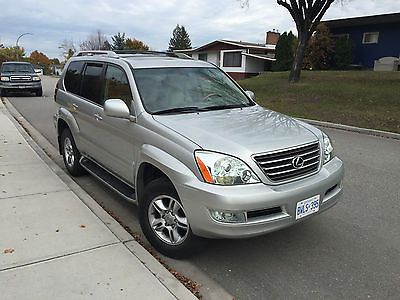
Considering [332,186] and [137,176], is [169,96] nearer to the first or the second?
[137,176]

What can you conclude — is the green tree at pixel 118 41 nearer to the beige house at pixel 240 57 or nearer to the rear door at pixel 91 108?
the beige house at pixel 240 57

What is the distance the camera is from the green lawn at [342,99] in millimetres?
11078

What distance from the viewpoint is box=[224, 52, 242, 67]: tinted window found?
40031 millimetres

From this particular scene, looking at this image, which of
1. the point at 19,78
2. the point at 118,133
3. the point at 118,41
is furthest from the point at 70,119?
the point at 118,41

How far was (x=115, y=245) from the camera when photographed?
11.2 feet

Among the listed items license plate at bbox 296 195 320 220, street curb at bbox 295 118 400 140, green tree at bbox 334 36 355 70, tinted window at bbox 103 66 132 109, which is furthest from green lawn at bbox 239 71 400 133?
green tree at bbox 334 36 355 70

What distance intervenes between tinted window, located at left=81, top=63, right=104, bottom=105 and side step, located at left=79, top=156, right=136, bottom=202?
0.89 meters

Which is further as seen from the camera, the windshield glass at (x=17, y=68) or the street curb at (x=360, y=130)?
the windshield glass at (x=17, y=68)

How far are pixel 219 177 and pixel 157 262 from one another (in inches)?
39.1

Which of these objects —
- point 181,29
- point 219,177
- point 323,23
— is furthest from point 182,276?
point 181,29

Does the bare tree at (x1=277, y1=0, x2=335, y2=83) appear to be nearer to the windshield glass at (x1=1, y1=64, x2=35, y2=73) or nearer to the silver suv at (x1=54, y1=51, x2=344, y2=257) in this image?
the windshield glass at (x1=1, y1=64, x2=35, y2=73)

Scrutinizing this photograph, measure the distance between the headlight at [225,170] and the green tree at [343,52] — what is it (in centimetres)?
2858

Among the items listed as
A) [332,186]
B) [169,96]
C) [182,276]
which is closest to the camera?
[182,276]

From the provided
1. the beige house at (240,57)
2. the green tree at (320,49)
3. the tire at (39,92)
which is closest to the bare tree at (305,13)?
the green tree at (320,49)
